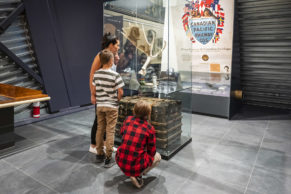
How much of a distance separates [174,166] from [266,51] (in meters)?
3.84

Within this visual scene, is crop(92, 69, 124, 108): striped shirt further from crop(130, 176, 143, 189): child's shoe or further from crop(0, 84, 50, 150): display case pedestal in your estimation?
crop(0, 84, 50, 150): display case pedestal

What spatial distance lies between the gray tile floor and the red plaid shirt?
33 cm

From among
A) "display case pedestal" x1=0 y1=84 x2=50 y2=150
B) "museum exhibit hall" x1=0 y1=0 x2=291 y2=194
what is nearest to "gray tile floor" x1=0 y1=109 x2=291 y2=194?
"museum exhibit hall" x1=0 y1=0 x2=291 y2=194

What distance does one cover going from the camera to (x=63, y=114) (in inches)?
225

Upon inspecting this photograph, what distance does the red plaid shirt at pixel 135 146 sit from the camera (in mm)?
2359

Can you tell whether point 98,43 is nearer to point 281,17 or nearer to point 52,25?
point 52,25

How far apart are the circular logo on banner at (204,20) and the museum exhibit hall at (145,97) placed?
1.0 inches

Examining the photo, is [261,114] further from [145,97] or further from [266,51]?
[145,97]

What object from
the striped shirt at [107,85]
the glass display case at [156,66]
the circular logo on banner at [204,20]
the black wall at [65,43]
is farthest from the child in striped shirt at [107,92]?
the black wall at [65,43]

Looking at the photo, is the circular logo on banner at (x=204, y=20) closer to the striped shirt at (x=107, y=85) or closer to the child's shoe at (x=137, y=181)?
the striped shirt at (x=107, y=85)

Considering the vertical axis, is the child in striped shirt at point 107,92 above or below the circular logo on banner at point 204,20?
below

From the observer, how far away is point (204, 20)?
17.5ft

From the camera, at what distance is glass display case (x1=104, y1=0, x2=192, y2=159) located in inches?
132

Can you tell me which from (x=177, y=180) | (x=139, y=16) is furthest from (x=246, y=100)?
(x=177, y=180)
